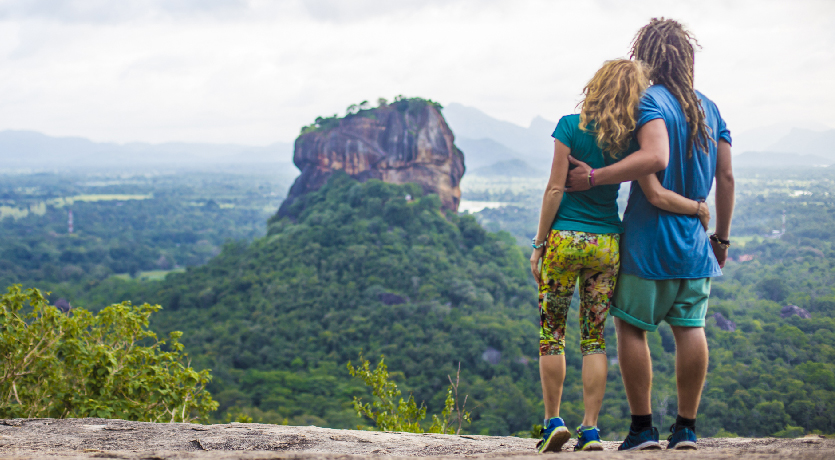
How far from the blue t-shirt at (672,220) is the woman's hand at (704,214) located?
34 millimetres

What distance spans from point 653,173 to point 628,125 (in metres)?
0.24

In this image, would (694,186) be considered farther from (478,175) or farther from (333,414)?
(478,175)

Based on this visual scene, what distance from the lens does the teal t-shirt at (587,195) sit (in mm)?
2449

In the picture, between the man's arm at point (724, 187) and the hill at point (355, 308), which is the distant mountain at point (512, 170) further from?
the man's arm at point (724, 187)

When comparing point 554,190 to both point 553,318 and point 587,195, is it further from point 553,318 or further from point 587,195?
point 553,318

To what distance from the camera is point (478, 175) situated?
101188 mm

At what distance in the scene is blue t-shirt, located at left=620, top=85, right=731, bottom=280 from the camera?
7.75 ft

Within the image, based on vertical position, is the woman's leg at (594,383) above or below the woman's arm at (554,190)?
below

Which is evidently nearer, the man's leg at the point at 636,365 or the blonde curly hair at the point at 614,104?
the blonde curly hair at the point at 614,104

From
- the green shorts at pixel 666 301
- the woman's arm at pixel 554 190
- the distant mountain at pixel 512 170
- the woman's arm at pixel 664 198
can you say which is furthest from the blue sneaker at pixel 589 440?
the distant mountain at pixel 512 170

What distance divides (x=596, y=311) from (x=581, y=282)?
15 centimetres

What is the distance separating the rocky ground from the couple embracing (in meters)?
0.35

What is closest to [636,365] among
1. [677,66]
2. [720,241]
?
[720,241]

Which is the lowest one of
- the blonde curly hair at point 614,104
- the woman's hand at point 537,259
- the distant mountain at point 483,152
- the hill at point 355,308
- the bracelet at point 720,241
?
the hill at point 355,308
